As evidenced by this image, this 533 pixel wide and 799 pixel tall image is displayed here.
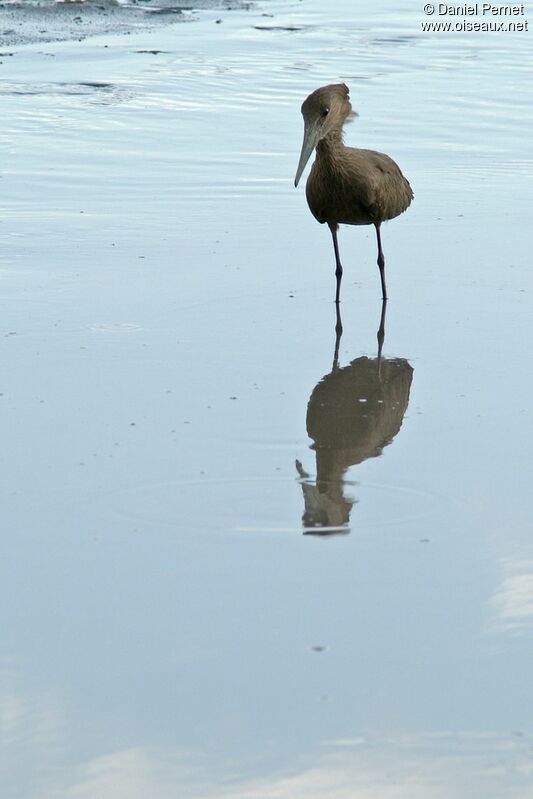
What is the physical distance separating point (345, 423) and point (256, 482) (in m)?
0.91

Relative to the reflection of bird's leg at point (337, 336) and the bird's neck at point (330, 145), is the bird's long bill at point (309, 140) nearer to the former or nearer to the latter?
the bird's neck at point (330, 145)

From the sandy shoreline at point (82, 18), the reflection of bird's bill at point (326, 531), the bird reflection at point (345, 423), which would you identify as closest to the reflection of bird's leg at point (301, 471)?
the bird reflection at point (345, 423)

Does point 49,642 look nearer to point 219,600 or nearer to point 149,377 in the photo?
point 219,600

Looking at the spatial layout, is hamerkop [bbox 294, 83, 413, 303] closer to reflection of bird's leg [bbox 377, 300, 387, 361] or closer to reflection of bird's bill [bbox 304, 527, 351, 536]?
reflection of bird's leg [bbox 377, 300, 387, 361]

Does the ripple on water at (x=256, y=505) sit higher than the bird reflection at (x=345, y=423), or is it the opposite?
the ripple on water at (x=256, y=505)

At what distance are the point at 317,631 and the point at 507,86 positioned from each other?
1163cm

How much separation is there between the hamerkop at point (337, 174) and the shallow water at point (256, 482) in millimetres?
447

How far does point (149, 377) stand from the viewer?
6328mm

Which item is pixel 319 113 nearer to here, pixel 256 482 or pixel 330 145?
pixel 330 145

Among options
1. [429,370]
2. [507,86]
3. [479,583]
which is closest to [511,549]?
[479,583]

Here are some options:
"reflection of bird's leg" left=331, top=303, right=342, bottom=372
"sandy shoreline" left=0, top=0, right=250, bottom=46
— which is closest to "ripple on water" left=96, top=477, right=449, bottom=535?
"reflection of bird's leg" left=331, top=303, right=342, bottom=372

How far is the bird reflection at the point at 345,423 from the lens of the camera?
494cm

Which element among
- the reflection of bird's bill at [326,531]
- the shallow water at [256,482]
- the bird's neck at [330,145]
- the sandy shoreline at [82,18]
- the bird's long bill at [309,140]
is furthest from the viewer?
the sandy shoreline at [82,18]

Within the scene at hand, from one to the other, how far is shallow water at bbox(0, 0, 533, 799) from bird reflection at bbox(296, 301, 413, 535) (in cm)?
2
